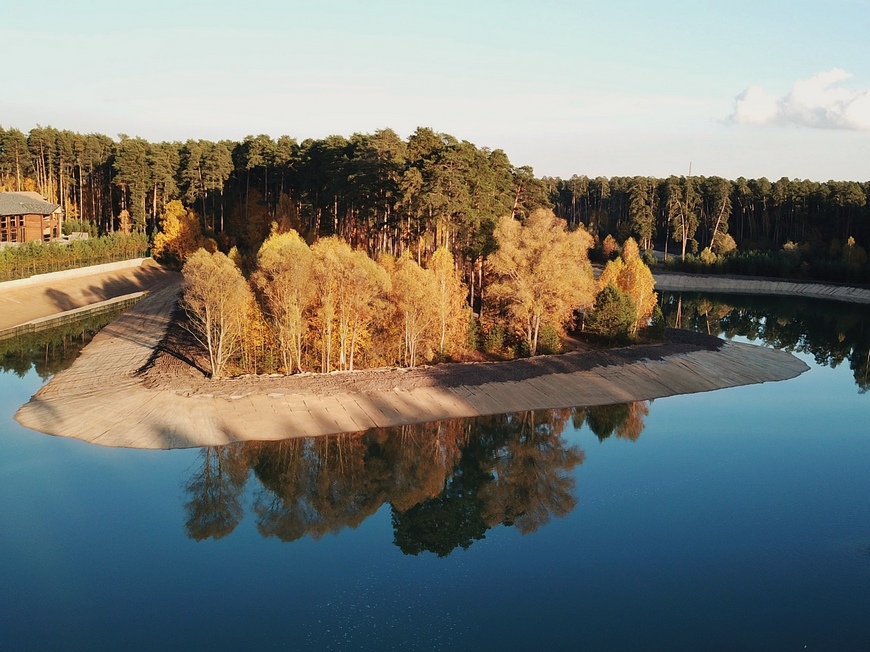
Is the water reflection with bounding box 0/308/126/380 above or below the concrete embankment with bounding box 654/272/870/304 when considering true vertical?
below

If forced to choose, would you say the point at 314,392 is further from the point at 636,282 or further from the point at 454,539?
the point at 636,282

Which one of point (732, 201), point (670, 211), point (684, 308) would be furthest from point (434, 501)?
point (732, 201)

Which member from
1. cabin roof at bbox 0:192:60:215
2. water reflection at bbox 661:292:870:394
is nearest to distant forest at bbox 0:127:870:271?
cabin roof at bbox 0:192:60:215

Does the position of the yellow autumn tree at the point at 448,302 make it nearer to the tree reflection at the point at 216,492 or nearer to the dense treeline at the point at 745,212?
the tree reflection at the point at 216,492

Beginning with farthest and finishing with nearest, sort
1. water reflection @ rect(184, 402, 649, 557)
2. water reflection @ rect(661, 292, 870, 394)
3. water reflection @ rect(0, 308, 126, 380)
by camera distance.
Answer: water reflection @ rect(661, 292, 870, 394)
water reflection @ rect(0, 308, 126, 380)
water reflection @ rect(184, 402, 649, 557)

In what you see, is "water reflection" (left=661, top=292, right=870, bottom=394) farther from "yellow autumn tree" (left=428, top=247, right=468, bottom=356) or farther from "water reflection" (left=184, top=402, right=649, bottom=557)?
"water reflection" (left=184, top=402, right=649, bottom=557)

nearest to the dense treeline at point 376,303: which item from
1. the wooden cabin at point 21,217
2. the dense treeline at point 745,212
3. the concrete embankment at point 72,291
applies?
the concrete embankment at point 72,291

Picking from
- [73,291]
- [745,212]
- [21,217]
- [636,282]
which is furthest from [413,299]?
[745,212]
